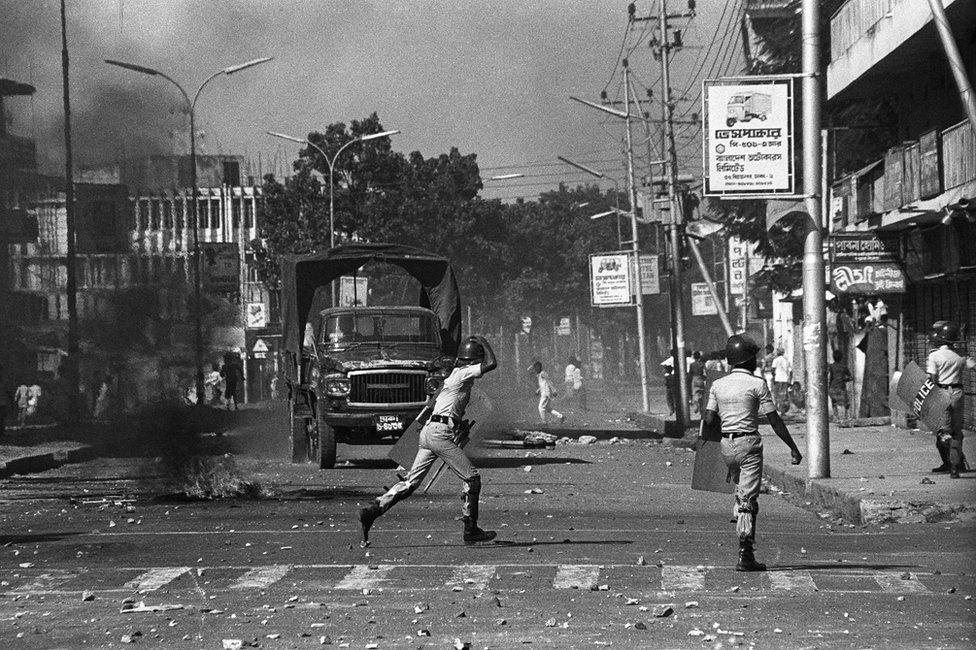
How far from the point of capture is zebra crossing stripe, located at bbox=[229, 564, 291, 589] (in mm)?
11070

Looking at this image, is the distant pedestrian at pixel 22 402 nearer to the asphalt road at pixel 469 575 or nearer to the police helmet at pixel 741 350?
the asphalt road at pixel 469 575

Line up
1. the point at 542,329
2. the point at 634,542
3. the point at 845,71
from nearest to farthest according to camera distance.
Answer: the point at 634,542 < the point at 845,71 < the point at 542,329

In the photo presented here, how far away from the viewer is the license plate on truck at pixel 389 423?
2408 centimetres

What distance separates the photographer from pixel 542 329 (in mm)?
100312

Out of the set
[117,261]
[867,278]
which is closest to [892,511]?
[867,278]

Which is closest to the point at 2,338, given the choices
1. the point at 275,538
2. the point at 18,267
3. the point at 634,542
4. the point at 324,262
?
the point at 18,267

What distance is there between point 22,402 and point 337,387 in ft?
45.7

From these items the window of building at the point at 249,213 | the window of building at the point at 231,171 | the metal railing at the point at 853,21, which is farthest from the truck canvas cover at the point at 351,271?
the window of building at the point at 249,213

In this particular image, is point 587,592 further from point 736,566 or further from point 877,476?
point 877,476

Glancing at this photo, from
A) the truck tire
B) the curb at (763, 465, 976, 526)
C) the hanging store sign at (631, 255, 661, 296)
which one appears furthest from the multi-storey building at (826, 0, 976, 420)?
the hanging store sign at (631, 255, 661, 296)

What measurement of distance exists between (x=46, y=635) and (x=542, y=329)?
300ft

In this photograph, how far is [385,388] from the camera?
2428 cm

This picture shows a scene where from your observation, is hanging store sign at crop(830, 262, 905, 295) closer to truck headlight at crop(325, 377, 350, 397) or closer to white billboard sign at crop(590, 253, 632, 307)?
truck headlight at crop(325, 377, 350, 397)

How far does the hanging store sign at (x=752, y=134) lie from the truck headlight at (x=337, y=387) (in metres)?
7.07
